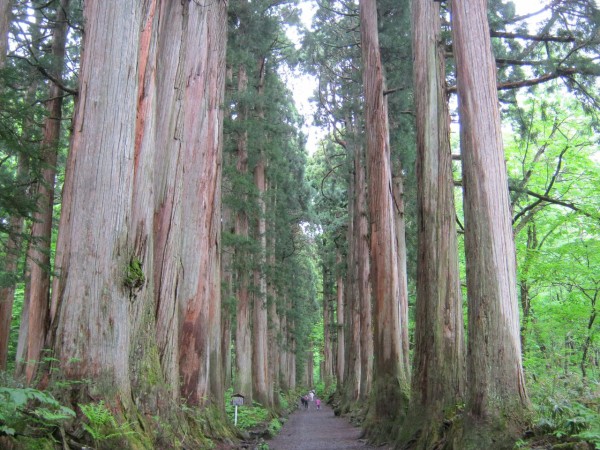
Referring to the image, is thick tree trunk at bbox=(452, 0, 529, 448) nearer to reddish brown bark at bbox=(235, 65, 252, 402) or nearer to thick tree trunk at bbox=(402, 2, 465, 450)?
thick tree trunk at bbox=(402, 2, 465, 450)

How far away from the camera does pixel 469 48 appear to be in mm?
7148

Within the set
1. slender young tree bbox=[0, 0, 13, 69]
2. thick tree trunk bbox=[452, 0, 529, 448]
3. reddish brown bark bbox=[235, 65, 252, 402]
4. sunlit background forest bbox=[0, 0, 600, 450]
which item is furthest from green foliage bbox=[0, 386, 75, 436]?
reddish brown bark bbox=[235, 65, 252, 402]

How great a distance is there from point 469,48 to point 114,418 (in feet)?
20.4

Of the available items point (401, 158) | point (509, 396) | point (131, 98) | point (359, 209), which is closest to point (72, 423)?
point (131, 98)

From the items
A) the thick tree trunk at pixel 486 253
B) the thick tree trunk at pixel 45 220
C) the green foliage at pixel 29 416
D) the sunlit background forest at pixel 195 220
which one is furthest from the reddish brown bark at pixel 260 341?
the green foliage at pixel 29 416

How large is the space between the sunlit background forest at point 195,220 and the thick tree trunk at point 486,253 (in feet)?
0.54

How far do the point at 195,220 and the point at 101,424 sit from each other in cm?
562

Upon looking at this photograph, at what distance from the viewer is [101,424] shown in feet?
15.6

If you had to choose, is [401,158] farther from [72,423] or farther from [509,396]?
[72,423]

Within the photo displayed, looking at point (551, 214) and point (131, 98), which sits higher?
point (551, 214)

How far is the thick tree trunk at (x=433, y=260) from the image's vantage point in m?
8.16

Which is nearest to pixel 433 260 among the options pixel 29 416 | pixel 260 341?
pixel 29 416

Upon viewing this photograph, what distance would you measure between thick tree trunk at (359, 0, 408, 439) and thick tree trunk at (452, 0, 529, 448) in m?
5.43

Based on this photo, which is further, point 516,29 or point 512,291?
point 516,29
